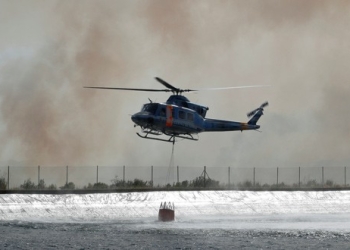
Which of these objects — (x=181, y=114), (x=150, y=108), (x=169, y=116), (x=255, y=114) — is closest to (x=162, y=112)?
(x=169, y=116)

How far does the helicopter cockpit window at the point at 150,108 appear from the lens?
95.8 meters

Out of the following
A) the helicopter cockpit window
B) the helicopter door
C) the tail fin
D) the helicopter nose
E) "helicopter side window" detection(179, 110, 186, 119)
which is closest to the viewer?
the helicopter nose

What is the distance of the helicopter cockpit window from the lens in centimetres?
9575

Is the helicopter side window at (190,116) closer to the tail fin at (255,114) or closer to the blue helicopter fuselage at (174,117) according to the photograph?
the blue helicopter fuselage at (174,117)

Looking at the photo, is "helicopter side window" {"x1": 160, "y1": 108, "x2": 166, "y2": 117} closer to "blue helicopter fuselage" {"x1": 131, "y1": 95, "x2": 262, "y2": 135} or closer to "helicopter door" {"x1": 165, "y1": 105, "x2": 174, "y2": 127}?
"blue helicopter fuselage" {"x1": 131, "y1": 95, "x2": 262, "y2": 135}

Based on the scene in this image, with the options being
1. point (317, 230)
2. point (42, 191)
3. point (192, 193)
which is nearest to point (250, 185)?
point (192, 193)

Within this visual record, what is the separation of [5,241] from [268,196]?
46.4 meters

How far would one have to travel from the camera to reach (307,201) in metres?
125

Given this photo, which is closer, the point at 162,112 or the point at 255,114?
the point at 162,112

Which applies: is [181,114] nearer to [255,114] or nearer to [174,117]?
[174,117]

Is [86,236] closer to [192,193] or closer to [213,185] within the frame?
[192,193]

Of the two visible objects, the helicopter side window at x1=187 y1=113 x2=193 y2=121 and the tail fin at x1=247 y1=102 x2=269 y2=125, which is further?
the tail fin at x1=247 y1=102 x2=269 y2=125

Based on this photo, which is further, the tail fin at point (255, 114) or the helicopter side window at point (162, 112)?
the tail fin at point (255, 114)

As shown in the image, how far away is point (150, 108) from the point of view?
9594cm
